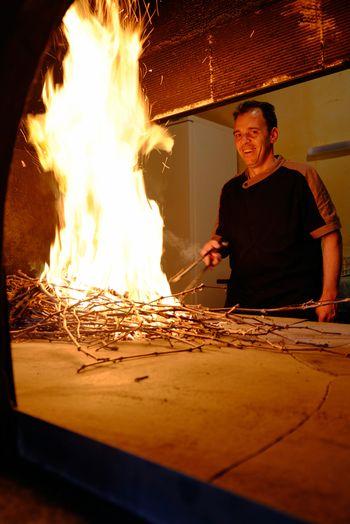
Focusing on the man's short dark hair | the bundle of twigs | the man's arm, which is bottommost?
the bundle of twigs

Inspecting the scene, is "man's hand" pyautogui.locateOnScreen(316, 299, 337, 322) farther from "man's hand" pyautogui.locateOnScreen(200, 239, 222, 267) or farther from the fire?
the fire

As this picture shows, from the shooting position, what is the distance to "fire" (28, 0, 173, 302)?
3.19 m

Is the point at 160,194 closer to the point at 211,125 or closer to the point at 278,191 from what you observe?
the point at 211,125

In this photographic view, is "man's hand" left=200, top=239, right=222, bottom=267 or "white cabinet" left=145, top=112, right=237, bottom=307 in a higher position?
"white cabinet" left=145, top=112, right=237, bottom=307

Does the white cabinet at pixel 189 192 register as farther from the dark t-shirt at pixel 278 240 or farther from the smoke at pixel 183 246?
the dark t-shirt at pixel 278 240

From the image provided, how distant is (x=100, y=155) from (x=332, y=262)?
2094mm

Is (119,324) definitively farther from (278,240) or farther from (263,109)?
(263,109)

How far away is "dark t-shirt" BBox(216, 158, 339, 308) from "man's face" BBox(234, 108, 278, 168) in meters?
0.21

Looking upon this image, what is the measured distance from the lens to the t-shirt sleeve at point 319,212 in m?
3.56

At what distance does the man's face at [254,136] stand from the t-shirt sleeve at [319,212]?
447 millimetres

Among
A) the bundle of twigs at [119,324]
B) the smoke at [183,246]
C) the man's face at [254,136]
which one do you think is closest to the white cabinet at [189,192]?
the smoke at [183,246]

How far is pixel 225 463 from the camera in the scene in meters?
0.92

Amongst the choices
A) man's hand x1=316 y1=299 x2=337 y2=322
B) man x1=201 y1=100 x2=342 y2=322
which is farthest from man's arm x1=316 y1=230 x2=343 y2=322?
man's hand x1=316 y1=299 x2=337 y2=322

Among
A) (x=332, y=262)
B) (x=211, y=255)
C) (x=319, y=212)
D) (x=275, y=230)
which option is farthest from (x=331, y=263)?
(x=211, y=255)
